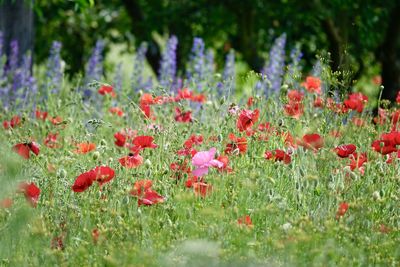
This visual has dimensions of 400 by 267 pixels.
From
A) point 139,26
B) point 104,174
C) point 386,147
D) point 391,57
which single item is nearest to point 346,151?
point 386,147

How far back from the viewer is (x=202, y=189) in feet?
11.8

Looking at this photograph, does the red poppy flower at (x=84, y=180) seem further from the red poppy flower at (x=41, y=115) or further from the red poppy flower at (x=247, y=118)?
the red poppy flower at (x=41, y=115)

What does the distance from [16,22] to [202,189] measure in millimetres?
4703

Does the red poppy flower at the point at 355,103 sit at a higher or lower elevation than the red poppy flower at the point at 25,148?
higher

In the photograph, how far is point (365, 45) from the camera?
938 cm

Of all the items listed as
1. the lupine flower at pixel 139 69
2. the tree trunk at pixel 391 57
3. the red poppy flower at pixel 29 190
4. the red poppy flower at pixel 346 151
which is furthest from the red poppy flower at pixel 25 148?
the tree trunk at pixel 391 57

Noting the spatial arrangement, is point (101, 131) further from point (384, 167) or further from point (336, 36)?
point (336, 36)

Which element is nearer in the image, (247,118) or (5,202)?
(5,202)

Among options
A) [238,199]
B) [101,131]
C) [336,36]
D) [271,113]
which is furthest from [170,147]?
[336,36]

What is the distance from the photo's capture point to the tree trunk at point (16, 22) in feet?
25.5

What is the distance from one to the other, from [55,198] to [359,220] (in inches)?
51.4

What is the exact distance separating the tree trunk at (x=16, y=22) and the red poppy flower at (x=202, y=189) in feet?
15.1

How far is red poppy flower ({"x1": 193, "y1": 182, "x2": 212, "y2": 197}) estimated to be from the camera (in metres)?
3.49

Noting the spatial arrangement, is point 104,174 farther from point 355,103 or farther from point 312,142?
point 355,103
